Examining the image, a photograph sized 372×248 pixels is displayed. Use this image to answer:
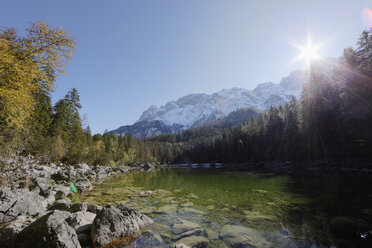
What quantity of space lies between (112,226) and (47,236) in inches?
84.8

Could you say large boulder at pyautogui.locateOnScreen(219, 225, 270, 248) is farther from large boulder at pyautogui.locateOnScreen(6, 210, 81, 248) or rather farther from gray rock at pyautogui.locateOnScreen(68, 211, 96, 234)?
gray rock at pyautogui.locateOnScreen(68, 211, 96, 234)

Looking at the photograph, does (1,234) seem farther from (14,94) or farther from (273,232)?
(273,232)

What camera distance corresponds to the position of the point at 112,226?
6266 millimetres

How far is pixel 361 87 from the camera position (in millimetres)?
26797

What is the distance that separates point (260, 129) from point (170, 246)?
69.3 m

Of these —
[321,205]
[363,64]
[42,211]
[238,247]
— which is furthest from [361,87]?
[42,211]

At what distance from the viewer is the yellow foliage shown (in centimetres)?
578

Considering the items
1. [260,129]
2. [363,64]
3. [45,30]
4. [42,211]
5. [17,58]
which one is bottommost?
[42,211]

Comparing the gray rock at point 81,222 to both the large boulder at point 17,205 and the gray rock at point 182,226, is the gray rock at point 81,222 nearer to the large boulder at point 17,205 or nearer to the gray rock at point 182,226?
the large boulder at point 17,205

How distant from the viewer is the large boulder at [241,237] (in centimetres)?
588

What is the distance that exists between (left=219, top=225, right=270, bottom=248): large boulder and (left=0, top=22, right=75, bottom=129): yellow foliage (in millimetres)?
9131

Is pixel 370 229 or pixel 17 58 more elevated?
pixel 17 58

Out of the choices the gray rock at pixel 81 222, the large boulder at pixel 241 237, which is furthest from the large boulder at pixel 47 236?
the large boulder at pixel 241 237

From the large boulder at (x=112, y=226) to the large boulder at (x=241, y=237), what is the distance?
3725 mm
